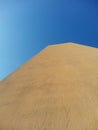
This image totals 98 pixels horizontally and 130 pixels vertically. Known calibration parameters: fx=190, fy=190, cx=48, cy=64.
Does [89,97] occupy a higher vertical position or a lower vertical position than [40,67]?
A: lower

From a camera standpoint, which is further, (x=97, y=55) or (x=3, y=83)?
(x=97, y=55)

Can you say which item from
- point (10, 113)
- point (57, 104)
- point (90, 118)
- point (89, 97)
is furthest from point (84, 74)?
point (10, 113)

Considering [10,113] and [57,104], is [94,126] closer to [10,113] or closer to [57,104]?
[57,104]

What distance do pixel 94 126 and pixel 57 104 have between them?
449 mm

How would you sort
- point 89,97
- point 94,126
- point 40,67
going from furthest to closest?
point 40,67 < point 89,97 < point 94,126

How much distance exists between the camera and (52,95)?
2008 millimetres

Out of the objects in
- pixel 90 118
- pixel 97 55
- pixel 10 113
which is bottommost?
pixel 10 113

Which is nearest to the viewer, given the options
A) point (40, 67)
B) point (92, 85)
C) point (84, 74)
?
point (92, 85)

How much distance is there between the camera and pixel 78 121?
1.61 metres

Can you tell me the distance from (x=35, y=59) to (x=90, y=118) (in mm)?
1513

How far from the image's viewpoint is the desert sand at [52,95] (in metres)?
1.66

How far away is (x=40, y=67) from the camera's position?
2.64m

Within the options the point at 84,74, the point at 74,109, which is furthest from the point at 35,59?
the point at 74,109

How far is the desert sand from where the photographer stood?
1.66 metres
